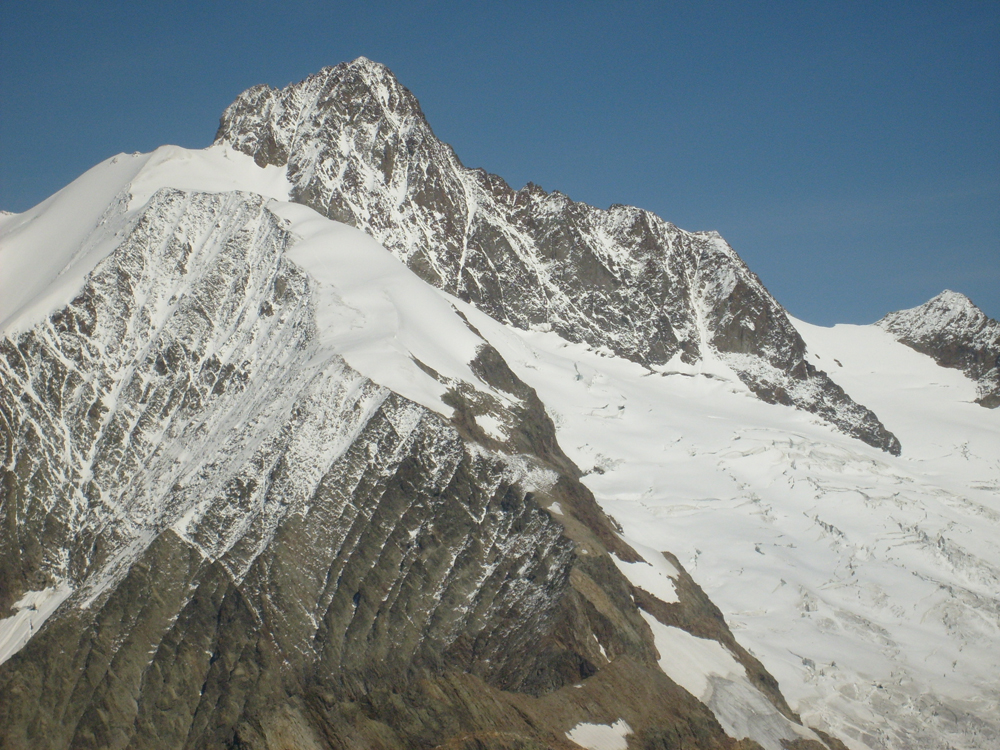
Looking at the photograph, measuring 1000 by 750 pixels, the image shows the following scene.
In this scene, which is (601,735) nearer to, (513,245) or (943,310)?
(513,245)

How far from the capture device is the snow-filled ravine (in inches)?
3787

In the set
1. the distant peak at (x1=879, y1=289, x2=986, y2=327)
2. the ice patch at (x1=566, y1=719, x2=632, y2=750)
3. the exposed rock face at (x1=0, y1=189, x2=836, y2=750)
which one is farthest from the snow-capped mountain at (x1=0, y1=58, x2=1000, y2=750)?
the distant peak at (x1=879, y1=289, x2=986, y2=327)

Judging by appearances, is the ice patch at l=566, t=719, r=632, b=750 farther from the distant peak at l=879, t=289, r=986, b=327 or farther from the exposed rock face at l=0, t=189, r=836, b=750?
the distant peak at l=879, t=289, r=986, b=327

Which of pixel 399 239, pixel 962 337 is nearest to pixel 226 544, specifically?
pixel 399 239

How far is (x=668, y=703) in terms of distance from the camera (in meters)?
72.8

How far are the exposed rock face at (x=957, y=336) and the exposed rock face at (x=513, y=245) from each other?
2946 cm

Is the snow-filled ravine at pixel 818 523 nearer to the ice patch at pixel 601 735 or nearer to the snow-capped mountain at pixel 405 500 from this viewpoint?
the snow-capped mountain at pixel 405 500

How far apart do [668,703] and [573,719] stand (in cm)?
759

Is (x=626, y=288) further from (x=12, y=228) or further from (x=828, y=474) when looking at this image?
(x=12, y=228)

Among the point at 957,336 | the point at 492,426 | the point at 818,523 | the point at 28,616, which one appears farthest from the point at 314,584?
the point at 957,336

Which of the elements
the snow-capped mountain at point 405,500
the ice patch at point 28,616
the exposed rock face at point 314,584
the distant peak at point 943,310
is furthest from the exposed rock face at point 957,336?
the ice patch at point 28,616

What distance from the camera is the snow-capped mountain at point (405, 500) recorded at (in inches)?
2879

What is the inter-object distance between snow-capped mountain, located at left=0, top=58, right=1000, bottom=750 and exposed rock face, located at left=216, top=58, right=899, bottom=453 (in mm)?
626

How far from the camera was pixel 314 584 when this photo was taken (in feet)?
247
